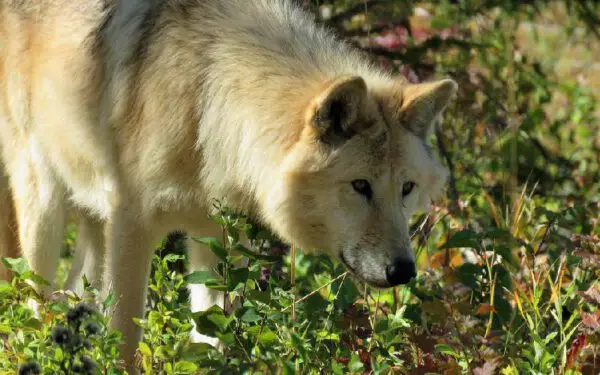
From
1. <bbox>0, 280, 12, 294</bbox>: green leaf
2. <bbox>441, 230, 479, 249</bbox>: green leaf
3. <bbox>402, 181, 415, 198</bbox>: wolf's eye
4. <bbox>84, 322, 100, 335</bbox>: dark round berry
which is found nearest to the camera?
<bbox>84, 322, 100, 335</bbox>: dark round berry

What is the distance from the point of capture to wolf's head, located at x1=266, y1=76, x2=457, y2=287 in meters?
3.79

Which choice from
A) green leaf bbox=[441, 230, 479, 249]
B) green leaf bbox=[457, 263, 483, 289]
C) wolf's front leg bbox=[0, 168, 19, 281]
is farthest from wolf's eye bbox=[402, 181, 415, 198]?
wolf's front leg bbox=[0, 168, 19, 281]

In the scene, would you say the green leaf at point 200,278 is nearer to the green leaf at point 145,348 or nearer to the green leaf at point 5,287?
the green leaf at point 145,348

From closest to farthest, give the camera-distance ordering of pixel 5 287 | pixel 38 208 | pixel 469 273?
pixel 5 287 → pixel 469 273 → pixel 38 208

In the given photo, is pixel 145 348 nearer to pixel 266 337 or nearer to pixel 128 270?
pixel 266 337

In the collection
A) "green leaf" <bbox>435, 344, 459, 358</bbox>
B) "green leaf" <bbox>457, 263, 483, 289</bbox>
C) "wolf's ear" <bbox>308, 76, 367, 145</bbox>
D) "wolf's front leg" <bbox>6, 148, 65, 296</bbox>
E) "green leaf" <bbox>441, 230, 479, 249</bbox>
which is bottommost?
"wolf's front leg" <bbox>6, 148, 65, 296</bbox>

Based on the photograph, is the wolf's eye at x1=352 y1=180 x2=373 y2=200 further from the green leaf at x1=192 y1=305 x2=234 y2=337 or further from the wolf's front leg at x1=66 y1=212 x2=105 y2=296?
the wolf's front leg at x1=66 y1=212 x2=105 y2=296

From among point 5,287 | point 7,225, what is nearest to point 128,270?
point 5,287

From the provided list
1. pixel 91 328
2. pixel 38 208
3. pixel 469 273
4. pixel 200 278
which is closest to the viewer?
pixel 91 328

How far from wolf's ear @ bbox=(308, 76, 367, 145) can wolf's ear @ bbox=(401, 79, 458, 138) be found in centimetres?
24

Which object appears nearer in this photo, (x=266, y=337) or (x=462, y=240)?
(x=266, y=337)

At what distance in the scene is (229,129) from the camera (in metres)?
4.07

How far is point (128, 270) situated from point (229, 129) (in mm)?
739

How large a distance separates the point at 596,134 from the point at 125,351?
4.68 m
